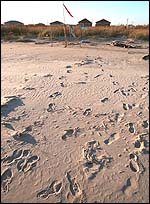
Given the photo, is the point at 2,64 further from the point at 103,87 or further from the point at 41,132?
the point at 41,132

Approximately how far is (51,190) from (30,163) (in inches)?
22.1

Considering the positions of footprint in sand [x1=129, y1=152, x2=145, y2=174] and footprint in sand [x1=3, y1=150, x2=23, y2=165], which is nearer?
footprint in sand [x1=129, y1=152, x2=145, y2=174]

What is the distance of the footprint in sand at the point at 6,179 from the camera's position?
138 inches

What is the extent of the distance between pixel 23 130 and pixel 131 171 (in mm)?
1808

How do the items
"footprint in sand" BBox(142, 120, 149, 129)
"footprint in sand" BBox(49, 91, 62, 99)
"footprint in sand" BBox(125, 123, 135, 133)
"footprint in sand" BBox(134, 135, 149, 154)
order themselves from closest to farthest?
"footprint in sand" BBox(134, 135, 149, 154)
"footprint in sand" BBox(125, 123, 135, 133)
"footprint in sand" BBox(142, 120, 149, 129)
"footprint in sand" BBox(49, 91, 62, 99)

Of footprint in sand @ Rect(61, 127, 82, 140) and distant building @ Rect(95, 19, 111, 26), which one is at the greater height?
distant building @ Rect(95, 19, 111, 26)

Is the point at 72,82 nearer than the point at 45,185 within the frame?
No

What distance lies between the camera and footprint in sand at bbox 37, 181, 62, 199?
341 centimetres

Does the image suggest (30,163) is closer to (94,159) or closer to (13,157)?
(13,157)

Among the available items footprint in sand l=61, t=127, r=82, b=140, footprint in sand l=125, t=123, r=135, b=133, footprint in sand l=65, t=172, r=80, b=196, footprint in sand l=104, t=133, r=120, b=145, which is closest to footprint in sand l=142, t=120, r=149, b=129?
footprint in sand l=125, t=123, r=135, b=133

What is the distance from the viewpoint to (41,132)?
15.2 ft

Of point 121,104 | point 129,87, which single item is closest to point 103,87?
point 129,87

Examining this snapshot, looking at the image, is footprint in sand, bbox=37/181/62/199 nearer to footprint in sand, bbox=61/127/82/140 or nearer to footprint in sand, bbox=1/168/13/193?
footprint in sand, bbox=1/168/13/193

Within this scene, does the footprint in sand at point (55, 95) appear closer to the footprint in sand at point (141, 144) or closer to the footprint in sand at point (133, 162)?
the footprint in sand at point (141, 144)
